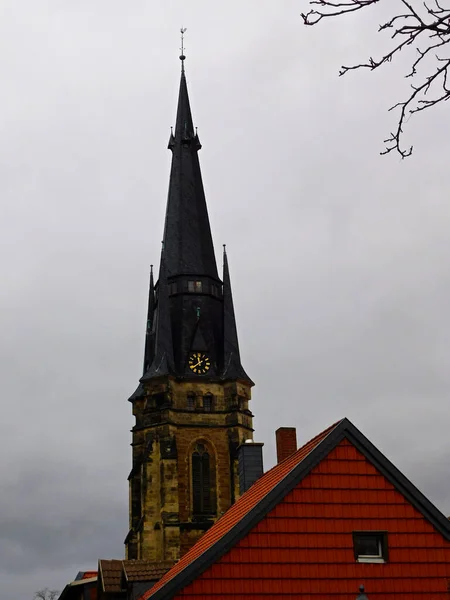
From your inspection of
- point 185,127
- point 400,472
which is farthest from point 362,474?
point 185,127

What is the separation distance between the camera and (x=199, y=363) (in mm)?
68562

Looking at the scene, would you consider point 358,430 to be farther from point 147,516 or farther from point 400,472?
point 147,516

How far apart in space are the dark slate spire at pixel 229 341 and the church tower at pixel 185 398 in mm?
73

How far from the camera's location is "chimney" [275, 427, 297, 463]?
24.1 meters

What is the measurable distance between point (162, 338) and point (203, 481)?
36.0 feet

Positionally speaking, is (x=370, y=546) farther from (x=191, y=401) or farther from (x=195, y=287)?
(x=195, y=287)

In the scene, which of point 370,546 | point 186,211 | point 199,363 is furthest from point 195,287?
point 370,546

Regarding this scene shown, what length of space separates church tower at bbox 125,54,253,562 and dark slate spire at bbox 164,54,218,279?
96mm

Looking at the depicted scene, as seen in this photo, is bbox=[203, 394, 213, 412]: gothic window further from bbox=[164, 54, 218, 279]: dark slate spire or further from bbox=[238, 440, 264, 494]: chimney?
bbox=[238, 440, 264, 494]: chimney

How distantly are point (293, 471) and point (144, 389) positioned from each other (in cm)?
5096

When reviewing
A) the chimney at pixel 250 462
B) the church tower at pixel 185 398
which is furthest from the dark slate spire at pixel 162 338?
the chimney at pixel 250 462

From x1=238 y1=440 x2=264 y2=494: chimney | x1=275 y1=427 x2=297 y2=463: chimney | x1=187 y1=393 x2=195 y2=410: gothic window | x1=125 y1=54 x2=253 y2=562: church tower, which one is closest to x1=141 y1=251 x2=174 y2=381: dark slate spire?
x1=125 y1=54 x2=253 y2=562: church tower

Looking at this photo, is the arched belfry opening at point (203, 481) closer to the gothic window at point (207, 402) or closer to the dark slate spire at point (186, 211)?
the gothic window at point (207, 402)

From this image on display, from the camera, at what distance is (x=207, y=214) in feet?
252
